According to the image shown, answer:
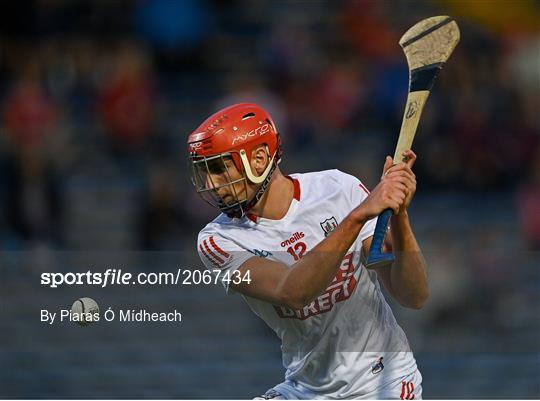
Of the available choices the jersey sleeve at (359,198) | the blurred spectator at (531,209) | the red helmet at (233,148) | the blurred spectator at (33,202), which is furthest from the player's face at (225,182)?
the blurred spectator at (531,209)

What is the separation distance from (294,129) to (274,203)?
4992 millimetres

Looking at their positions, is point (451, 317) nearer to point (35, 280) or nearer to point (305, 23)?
point (35, 280)

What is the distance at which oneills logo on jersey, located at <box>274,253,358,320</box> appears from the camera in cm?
445

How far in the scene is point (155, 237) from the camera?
8445mm

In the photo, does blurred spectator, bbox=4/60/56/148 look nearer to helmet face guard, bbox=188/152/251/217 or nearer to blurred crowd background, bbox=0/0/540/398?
blurred crowd background, bbox=0/0/540/398

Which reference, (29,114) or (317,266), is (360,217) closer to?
(317,266)

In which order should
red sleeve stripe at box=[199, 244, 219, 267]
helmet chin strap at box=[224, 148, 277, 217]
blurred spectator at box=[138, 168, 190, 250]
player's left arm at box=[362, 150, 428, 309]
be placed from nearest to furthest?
player's left arm at box=[362, 150, 428, 309] → helmet chin strap at box=[224, 148, 277, 217] → red sleeve stripe at box=[199, 244, 219, 267] → blurred spectator at box=[138, 168, 190, 250]

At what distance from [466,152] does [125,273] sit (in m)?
3.08

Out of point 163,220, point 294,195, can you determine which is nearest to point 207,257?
point 294,195

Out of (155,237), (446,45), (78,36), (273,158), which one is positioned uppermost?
(78,36)

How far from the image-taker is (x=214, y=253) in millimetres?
4500

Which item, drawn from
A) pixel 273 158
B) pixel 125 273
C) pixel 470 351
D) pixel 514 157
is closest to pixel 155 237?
pixel 125 273

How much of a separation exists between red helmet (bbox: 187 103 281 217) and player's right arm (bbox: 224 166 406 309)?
31 cm
